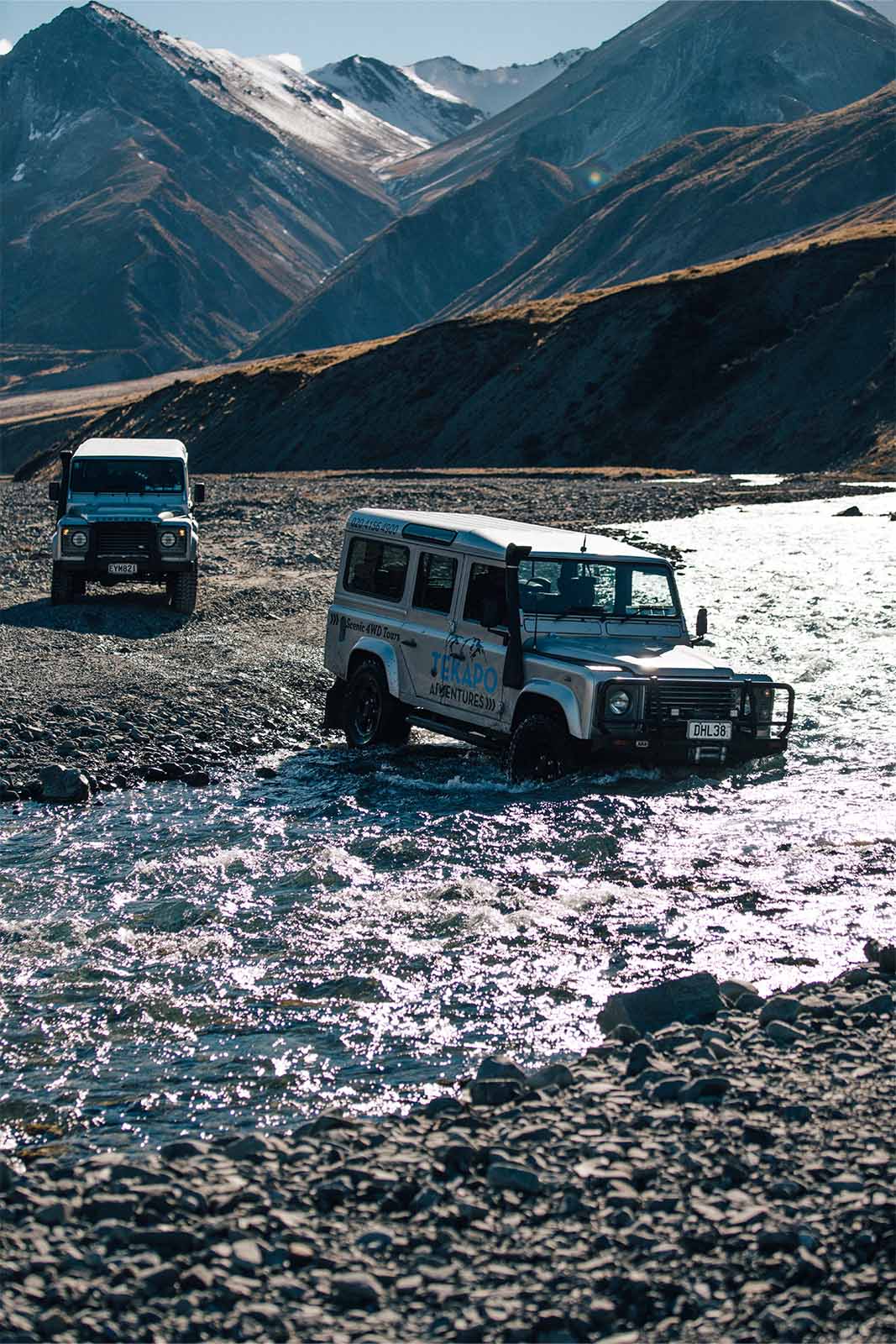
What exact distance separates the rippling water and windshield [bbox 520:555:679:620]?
69.7 inches

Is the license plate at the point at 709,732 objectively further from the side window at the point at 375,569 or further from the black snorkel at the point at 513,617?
the side window at the point at 375,569

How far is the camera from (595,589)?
52.5 feet

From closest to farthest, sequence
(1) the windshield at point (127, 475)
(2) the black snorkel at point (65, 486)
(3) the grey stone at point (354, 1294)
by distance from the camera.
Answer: (3) the grey stone at point (354, 1294)
(2) the black snorkel at point (65, 486)
(1) the windshield at point (127, 475)

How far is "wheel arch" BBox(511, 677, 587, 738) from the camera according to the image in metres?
14.6

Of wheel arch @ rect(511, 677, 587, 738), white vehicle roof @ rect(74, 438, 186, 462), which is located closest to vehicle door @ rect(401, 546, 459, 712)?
wheel arch @ rect(511, 677, 587, 738)

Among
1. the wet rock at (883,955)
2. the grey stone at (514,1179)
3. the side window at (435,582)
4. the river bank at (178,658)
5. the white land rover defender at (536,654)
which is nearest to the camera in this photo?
the grey stone at (514,1179)

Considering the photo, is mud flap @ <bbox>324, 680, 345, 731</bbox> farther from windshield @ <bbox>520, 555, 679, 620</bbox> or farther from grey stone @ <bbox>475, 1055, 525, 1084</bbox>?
grey stone @ <bbox>475, 1055, 525, 1084</bbox>

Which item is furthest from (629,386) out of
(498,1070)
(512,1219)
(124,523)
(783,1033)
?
(512,1219)

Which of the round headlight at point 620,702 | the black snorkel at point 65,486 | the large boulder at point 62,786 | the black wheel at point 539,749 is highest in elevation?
the black snorkel at point 65,486

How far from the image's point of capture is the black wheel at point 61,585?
25.5 metres

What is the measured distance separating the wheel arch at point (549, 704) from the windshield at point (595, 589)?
3.02 feet

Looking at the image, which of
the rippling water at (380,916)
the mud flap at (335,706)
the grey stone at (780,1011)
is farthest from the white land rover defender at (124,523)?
the grey stone at (780,1011)

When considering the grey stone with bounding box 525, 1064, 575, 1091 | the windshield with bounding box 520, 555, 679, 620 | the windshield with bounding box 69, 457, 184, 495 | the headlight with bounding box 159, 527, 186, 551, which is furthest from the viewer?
the windshield with bounding box 69, 457, 184, 495

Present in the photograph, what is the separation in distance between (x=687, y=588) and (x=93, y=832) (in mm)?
18768
